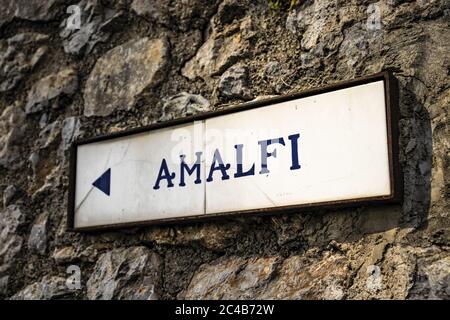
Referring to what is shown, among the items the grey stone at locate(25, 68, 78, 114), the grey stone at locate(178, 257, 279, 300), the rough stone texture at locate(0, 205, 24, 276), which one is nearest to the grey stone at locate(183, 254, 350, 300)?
the grey stone at locate(178, 257, 279, 300)

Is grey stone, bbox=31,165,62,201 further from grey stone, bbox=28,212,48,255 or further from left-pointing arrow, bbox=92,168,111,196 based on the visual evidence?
left-pointing arrow, bbox=92,168,111,196

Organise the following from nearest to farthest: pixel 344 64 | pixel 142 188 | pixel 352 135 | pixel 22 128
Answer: pixel 352 135 < pixel 344 64 < pixel 142 188 < pixel 22 128

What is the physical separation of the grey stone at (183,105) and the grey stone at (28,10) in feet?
1.71

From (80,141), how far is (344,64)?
71 cm

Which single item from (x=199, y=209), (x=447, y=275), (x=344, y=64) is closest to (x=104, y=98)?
(x=199, y=209)

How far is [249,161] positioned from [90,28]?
0.67 m

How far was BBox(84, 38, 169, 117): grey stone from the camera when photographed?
1737 millimetres

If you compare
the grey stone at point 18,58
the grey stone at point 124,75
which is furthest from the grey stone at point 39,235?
the grey stone at point 18,58

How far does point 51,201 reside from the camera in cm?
185

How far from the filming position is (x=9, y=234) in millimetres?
1880

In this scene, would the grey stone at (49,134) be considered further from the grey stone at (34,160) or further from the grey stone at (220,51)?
the grey stone at (220,51)

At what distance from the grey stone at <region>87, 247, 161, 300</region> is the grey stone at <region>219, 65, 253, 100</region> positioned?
40 cm

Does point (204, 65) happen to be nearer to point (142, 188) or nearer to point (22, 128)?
point (142, 188)

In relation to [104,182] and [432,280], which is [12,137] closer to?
[104,182]
